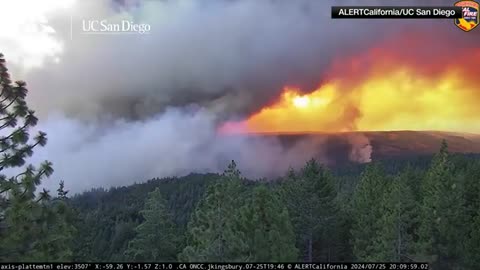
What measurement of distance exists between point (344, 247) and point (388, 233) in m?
13.8

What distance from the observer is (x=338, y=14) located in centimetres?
2355

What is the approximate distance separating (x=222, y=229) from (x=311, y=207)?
64.0 ft

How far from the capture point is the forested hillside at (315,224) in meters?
20.9

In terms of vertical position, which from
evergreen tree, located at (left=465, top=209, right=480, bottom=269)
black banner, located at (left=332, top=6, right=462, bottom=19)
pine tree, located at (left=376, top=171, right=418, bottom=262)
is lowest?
evergreen tree, located at (left=465, top=209, right=480, bottom=269)

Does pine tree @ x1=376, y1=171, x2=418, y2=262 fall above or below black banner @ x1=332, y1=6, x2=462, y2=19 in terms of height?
below

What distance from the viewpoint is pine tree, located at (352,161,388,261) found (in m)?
35.7

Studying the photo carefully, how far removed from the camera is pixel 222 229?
20688 millimetres

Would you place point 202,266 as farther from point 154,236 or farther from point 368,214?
point 368,214

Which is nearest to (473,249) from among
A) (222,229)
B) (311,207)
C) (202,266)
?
(311,207)

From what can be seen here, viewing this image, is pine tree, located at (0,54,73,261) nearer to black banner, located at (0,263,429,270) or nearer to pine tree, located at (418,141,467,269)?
black banner, located at (0,263,429,270)

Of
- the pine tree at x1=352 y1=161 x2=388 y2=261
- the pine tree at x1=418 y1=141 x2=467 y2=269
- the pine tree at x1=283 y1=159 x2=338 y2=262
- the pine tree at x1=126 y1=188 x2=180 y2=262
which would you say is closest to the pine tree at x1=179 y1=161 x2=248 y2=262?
the pine tree at x1=126 y1=188 x2=180 y2=262

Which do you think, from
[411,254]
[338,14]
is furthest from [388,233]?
[338,14]

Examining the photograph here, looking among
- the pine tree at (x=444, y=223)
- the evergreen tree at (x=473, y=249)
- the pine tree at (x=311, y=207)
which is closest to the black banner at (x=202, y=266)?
the pine tree at (x=444, y=223)

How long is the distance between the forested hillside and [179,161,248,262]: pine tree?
47 mm
